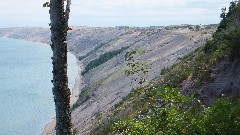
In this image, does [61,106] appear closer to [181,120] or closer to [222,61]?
[181,120]

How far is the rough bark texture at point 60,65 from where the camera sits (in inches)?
225

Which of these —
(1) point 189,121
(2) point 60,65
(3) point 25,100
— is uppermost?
(2) point 60,65

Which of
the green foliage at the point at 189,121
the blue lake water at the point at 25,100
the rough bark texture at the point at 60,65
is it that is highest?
the rough bark texture at the point at 60,65

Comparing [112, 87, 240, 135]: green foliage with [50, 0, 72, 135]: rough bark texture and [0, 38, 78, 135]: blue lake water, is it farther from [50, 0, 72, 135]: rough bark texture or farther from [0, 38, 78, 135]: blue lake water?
[0, 38, 78, 135]: blue lake water

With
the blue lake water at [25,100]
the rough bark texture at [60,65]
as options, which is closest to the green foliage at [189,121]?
the rough bark texture at [60,65]

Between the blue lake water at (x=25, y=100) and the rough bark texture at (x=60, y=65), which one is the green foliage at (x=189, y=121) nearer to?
the rough bark texture at (x=60, y=65)

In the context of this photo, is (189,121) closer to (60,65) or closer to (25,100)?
(60,65)

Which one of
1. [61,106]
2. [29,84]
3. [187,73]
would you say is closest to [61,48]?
[61,106]

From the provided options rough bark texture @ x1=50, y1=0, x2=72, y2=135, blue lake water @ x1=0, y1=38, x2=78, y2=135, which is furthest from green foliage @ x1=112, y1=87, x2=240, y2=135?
blue lake water @ x1=0, y1=38, x2=78, y2=135

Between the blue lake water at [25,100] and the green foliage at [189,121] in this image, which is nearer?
the green foliage at [189,121]

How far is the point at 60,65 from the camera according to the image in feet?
19.3

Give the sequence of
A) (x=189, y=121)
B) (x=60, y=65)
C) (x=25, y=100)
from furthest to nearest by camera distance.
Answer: (x=25, y=100) → (x=189, y=121) → (x=60, y=65)

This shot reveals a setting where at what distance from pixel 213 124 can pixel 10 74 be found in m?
91.4

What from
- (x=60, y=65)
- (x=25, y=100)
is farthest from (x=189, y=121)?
(x=25, y=100)
